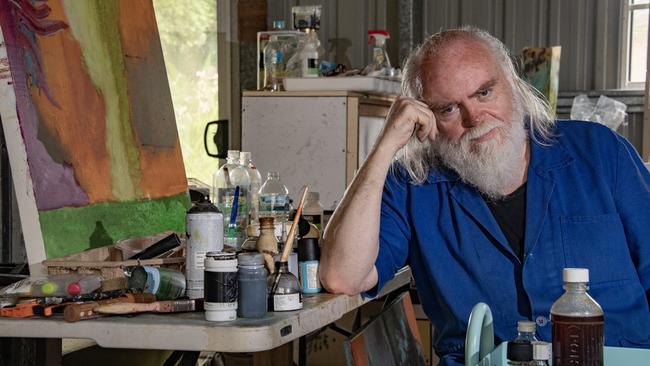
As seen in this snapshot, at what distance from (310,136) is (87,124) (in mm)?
2386

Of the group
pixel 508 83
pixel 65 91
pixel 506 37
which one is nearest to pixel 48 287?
pixel 65 91

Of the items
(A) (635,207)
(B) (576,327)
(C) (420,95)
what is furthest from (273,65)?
(B) (576,327)

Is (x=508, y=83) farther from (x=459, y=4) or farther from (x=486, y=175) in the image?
(x=459, y=4)

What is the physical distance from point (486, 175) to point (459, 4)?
5737mm

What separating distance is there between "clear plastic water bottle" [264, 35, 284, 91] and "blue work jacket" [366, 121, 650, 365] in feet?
9.44

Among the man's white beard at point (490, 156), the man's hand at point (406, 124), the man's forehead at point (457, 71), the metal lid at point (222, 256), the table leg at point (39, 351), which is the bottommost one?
the table leg at point (39, 351)

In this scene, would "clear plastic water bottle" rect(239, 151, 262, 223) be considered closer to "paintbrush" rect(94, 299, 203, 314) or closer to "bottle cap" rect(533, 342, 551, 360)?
"paintbrush" rect(94, 299, 203, 314)

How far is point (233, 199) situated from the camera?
3.20 m

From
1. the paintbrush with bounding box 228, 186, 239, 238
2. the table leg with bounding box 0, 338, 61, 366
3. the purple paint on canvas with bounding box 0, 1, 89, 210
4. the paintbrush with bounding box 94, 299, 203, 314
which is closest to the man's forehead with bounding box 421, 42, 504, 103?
the paintbrush with bounding box 228, 186, 239, 238

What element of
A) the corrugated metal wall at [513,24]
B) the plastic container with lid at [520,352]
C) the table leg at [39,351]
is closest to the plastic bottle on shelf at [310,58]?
the corrugated metal wall at [513,24]

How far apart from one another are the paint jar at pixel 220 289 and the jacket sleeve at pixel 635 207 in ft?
3.80

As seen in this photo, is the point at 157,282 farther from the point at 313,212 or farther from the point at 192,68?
the point at 192,68

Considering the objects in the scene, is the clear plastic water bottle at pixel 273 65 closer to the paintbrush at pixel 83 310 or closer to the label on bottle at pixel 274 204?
the label on bottle at pixel 274 204

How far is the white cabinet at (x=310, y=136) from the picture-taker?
17.0 ft
